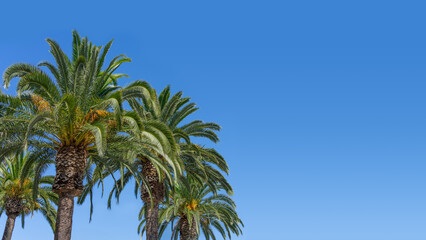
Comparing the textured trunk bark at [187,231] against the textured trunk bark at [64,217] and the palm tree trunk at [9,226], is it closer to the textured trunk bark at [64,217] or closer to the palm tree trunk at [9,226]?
the palm tree trunk at [9,226]

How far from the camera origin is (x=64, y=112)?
1673 centimetres

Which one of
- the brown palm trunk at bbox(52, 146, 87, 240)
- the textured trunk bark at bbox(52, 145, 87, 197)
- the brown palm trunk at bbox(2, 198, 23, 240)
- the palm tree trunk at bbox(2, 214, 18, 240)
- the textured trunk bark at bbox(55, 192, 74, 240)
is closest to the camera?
the textured trunk bark at bbox(55, 192, 74, 240)

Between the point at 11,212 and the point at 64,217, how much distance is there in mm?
16092

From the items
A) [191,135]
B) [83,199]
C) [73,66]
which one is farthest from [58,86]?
[191,135]

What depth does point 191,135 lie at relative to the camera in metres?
26.7

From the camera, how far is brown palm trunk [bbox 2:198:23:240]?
3006 centimetres

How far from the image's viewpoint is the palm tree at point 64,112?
16.7 meters

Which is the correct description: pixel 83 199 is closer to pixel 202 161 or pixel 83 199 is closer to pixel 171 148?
pixel 202 161

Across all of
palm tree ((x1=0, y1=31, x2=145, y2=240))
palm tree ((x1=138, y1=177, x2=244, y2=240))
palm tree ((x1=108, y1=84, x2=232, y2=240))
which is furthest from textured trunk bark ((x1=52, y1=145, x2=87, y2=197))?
palm tree ((x1=138, y1=177, x2=244, y2=240))

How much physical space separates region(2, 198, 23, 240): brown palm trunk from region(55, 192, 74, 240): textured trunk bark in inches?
612

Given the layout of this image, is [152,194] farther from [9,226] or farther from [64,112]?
[9,226]

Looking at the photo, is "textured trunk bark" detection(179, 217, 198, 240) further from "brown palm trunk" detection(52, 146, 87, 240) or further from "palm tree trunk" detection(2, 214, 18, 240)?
"brown palm trunk" detection(52, 146, 87, 240)

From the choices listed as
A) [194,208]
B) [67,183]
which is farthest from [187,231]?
[67,183]

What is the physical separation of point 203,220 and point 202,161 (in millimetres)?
11406
